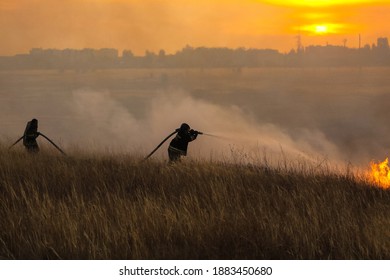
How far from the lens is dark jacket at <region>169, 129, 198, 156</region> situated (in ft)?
33.6

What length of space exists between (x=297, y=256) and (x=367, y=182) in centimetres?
454

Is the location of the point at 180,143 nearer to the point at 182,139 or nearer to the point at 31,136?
the point at 182,139

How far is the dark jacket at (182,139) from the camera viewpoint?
10.2 m

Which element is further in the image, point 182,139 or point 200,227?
point 182,139

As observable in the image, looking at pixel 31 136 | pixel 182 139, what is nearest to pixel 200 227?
pixel 182 139

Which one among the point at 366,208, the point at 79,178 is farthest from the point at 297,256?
the point at 79,178

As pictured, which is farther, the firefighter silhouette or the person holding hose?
the firefighter silhouette

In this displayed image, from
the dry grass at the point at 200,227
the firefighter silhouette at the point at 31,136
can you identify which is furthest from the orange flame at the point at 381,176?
the firefighter silhouette at the point at 31,136

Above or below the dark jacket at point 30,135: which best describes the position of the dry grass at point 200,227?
below

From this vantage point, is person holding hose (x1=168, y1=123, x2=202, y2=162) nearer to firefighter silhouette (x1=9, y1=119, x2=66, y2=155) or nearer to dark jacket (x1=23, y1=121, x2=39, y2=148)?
firefighter silhouette (x1=9, y1=119, x2=66, y2=155)

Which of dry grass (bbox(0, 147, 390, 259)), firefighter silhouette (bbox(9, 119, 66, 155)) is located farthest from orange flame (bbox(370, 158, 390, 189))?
firefighter silhouette (bbox(9, 119, 66, 155))

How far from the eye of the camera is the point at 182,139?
10344 millimetres

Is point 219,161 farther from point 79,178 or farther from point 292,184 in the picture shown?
point 79,178

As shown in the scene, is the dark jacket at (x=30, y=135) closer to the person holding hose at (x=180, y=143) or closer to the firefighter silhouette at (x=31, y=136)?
the firefighter silhouette at (x=31, y=136)
